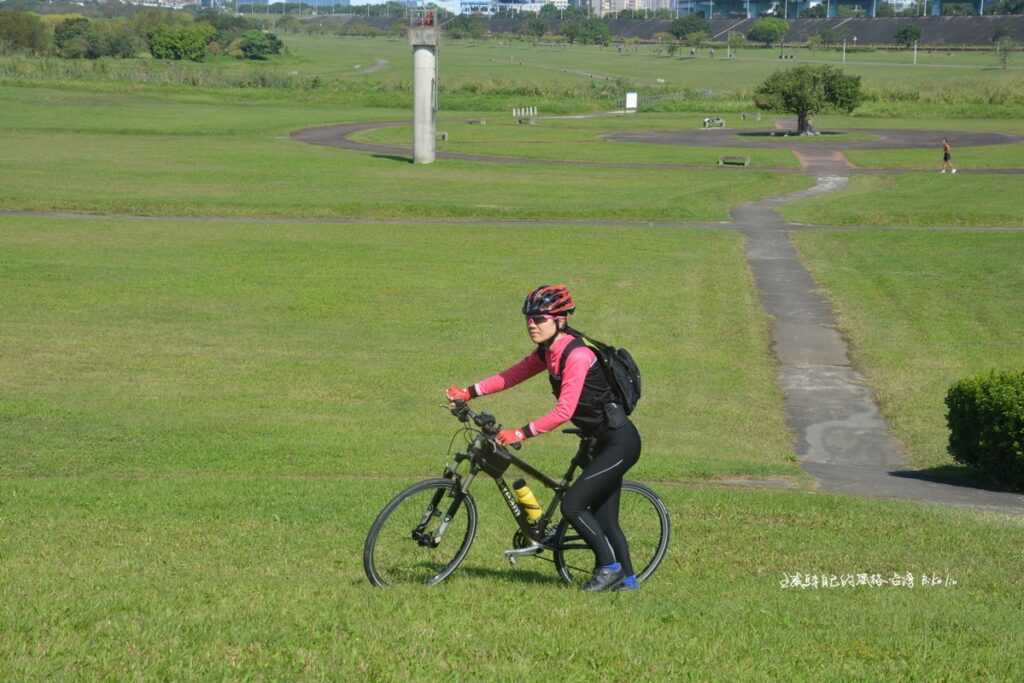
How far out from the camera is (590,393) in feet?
31.3

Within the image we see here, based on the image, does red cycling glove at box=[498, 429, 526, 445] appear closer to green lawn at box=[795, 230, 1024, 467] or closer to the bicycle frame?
the bicycle frame

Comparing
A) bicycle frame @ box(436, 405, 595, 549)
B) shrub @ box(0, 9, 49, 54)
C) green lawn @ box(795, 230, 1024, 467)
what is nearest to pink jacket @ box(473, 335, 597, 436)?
bicycle frame @ box(436, 405, 595, 549)

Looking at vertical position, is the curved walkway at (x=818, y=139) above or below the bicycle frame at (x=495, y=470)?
below

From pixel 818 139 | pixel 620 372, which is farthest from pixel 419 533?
pixel 818 139

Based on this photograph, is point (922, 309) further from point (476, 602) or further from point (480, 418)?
point (476, 602)

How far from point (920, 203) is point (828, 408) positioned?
35.6 meters

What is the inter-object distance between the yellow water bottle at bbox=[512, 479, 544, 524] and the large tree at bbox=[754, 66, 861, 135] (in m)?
83.4

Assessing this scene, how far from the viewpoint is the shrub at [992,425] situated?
17375mm

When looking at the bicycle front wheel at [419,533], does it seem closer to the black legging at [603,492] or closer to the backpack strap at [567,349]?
the black legging at [603,492]

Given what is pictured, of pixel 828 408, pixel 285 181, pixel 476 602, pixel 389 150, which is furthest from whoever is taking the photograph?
pixel 389 150

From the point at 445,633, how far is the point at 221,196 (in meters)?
50.0

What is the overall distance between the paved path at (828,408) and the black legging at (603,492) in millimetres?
7984

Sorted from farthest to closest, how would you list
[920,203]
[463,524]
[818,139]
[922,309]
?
[818,139]
[920,203]
[922,309]
[463,524]

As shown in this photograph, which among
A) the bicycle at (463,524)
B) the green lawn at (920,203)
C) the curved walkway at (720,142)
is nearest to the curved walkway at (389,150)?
the curved walkway at (720,142)
